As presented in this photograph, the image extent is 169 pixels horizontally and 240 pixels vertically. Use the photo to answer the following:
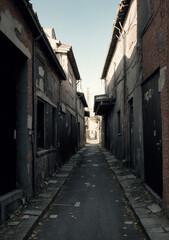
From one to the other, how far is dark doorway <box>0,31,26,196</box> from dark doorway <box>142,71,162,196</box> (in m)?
3.03

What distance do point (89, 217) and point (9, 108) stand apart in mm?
2768

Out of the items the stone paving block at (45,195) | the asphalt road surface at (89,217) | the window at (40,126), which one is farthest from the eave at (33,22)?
the asphalt road surface at (89,217)

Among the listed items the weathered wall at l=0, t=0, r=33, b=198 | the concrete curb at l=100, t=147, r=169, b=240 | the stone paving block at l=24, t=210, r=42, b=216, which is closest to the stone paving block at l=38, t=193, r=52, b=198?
the weathered wall at l=0, t=0, r=33, b=198

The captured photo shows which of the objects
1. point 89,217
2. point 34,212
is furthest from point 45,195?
point 89,217

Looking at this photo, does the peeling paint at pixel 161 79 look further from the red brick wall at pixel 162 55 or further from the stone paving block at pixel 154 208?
the stone paving block at pixel 154 208

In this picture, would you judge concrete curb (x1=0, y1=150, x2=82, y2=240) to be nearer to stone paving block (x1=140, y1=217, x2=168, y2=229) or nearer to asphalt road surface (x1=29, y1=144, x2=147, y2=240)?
asphalt road surface (x1=29, y1=144, x2=147, y2=240)

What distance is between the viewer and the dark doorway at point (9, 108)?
4.43 meters

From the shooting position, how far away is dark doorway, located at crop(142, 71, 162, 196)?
191 inches

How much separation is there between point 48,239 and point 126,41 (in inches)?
334

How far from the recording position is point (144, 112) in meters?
6.14

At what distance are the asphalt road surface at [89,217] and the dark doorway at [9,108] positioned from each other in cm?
117

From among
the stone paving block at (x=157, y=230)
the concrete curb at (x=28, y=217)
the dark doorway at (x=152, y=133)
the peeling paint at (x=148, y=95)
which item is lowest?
the concrete curb at (x=28, y=217)

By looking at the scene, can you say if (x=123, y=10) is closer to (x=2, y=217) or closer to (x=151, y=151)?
(x=151, y=151)

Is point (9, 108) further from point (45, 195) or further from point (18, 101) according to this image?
point (45, 195)
